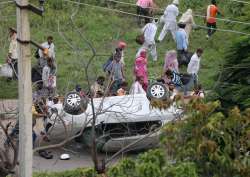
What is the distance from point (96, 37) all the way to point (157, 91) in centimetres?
796

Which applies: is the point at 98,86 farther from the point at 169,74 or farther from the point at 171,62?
the point at 171,62

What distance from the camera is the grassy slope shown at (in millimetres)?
23342

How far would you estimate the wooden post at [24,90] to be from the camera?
11.8 metres

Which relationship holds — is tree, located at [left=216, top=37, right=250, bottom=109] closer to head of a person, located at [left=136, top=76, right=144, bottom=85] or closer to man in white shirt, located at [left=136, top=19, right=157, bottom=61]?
head of a person, located at [left=136, top=76, right=144, bottom=85]

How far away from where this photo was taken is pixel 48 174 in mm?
16750

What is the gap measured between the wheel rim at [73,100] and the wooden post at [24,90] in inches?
184

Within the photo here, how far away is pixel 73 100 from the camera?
1698 cm

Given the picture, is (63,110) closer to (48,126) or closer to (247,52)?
(48,126)

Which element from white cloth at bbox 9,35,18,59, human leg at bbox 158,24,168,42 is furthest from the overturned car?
human leg at bbox 158,24,168,42

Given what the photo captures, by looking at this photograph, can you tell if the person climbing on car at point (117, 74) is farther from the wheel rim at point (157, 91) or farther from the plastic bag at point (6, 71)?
the plastic bag at point (6, 71)

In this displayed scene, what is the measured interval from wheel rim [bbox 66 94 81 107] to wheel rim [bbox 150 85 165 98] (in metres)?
1.84

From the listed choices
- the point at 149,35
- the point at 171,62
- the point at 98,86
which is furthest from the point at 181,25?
the point at 98,86

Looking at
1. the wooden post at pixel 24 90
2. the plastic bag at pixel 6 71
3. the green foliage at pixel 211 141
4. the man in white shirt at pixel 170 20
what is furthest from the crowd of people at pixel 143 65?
the wooden post at pixel 24 90

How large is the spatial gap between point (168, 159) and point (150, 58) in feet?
39.6
